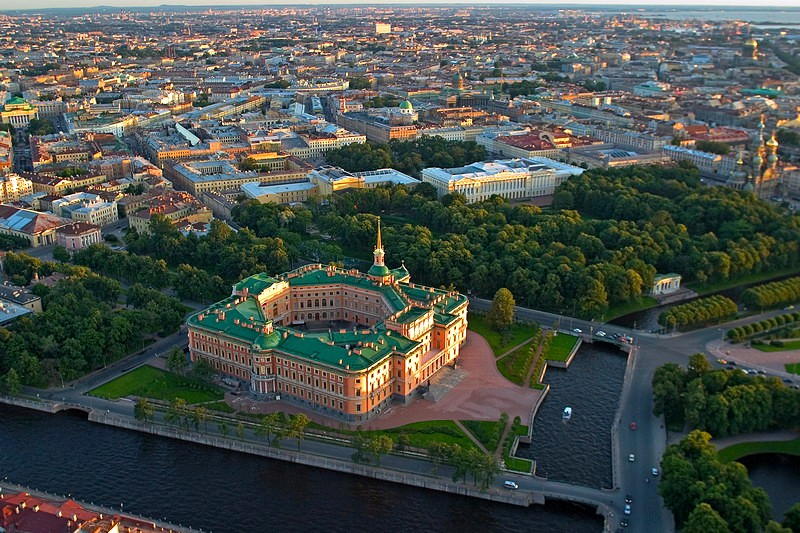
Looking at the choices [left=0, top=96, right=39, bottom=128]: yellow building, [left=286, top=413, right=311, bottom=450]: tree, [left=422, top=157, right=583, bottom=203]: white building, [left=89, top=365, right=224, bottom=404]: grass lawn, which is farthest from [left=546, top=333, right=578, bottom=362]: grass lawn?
[left=0, top=96, right=39, bottom=128]: yellow building

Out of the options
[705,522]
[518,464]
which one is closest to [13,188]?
[518,464]

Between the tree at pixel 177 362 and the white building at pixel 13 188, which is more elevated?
the white building at pixel 13 188

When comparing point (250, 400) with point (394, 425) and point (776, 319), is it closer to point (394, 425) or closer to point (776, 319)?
point (394, 425)

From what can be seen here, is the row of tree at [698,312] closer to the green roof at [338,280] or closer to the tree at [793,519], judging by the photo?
the green roof at [338,280]

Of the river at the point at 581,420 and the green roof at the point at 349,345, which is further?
the green roof at the point at 349,345

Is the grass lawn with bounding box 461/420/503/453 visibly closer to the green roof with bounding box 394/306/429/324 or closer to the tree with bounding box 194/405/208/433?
the green roof with bounding box 394/306/429/324

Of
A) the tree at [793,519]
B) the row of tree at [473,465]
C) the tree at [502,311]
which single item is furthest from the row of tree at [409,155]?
the tree at [793,519]

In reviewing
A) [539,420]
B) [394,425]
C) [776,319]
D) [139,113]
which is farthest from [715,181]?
[139,113]
